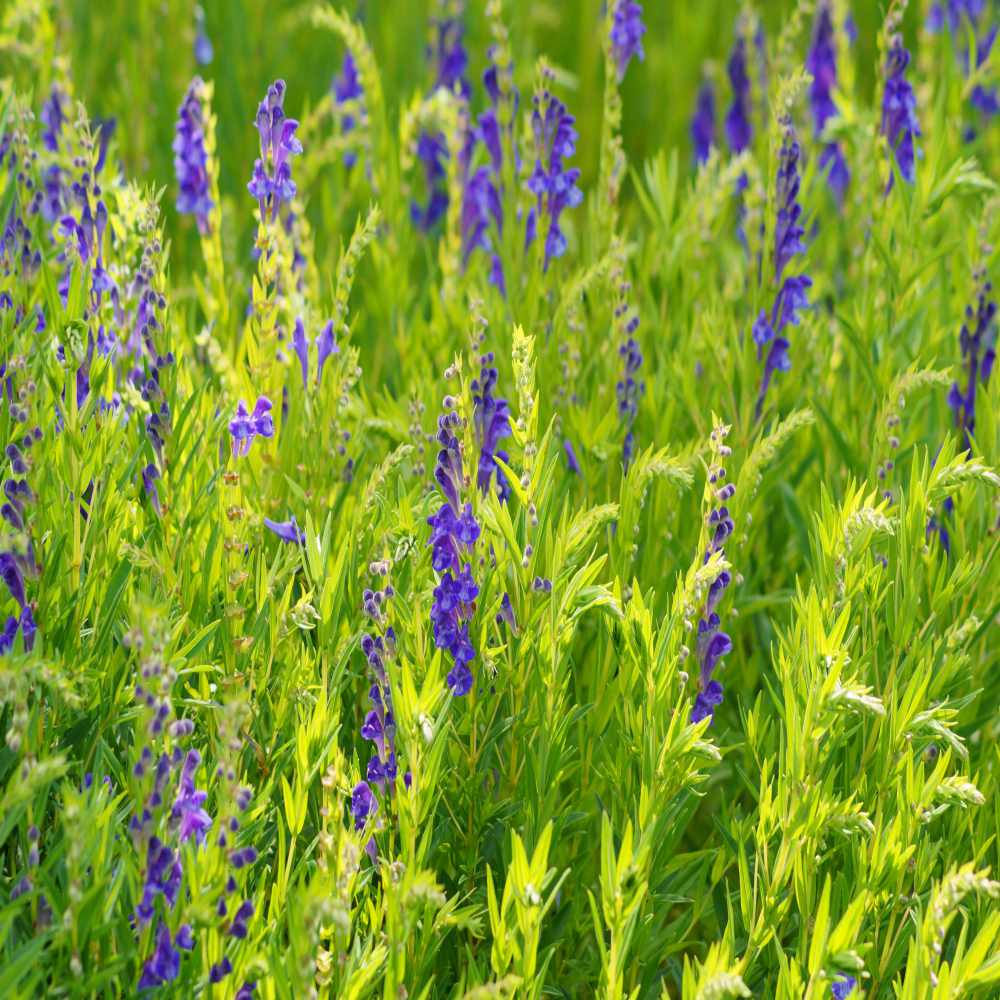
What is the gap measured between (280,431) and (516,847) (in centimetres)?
127

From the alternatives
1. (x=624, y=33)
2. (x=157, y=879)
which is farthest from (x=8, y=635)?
(x=624, y=33)

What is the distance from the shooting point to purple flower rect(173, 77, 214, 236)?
318 cm

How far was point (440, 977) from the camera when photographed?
2262mm

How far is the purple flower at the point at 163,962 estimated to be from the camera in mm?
1725

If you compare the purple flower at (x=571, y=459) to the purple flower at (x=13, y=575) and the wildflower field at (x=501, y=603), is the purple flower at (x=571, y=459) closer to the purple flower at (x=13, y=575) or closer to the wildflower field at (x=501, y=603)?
the wildflower field at (x=501, y=603)

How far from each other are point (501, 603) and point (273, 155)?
990 mm

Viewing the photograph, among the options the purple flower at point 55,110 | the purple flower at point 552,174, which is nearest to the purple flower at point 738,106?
the purple flower at point 552,174

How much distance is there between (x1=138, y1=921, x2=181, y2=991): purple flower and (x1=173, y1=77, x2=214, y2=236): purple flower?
6.16ft

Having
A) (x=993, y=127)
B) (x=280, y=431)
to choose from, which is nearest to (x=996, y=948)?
(x=280, y=431)

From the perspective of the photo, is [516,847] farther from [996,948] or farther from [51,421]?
[51,421]

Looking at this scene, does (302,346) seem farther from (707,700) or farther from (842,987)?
(842,987)

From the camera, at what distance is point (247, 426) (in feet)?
8.04

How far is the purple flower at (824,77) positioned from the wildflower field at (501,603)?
94 cm

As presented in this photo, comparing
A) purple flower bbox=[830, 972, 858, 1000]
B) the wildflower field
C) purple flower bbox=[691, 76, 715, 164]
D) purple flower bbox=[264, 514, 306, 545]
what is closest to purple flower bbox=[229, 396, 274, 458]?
the wildflower field
